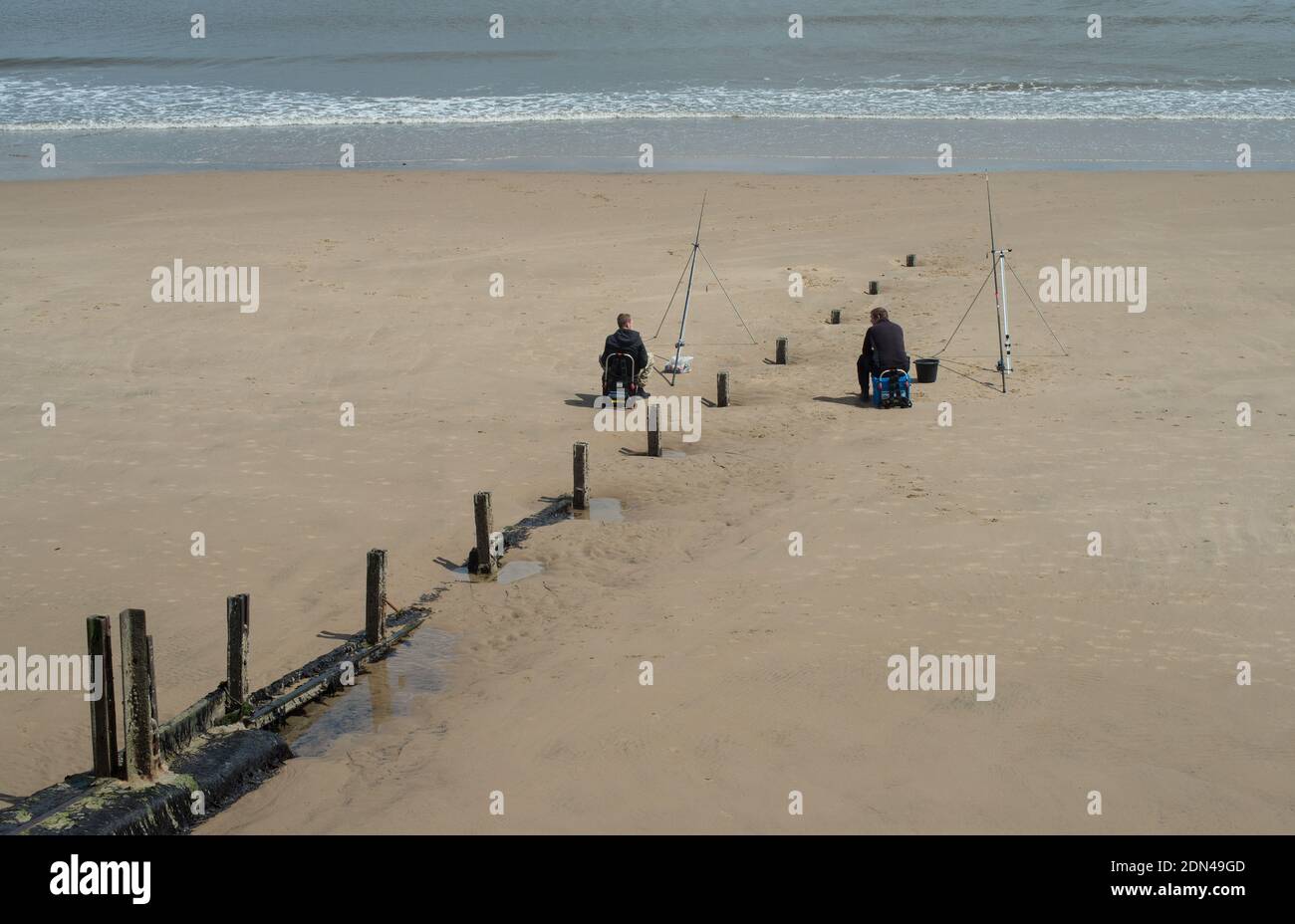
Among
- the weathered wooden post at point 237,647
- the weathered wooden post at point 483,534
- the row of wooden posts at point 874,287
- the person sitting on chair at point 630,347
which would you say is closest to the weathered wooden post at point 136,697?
the weathered wooden post at point 237,647

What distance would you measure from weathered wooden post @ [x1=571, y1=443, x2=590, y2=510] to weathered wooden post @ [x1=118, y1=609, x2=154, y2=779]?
538 cm

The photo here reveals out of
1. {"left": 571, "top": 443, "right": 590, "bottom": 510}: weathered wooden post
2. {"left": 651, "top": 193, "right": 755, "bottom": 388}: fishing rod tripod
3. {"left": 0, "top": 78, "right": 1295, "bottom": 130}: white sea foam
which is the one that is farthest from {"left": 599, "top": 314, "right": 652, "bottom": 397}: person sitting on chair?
{"left": 0, "top": 78, "right": 1295, "bottom": 130}: white sea foam

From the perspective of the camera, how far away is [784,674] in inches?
376

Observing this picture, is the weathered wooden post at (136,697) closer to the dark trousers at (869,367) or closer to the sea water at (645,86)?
the dark trousers at (869,367)

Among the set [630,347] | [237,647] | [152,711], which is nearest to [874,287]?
[630,347]

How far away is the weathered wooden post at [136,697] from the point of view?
24.9 ft

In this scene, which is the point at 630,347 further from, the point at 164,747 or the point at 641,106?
the point at 641,106

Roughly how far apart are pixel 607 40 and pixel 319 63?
10.4 metres

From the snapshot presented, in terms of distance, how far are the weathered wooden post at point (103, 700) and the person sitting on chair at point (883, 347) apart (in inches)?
391

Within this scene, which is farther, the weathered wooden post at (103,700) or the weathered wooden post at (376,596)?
the weathered wooden post at (376,596)

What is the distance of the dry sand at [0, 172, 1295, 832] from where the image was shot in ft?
27.6

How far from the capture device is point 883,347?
1536 centimetres

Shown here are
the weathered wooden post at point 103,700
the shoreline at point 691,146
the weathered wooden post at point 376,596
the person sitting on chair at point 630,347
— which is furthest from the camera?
the shoreline at point 691,146

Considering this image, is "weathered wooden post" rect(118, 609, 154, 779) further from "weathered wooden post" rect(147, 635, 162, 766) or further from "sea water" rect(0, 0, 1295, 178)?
"sea water" rect(0, 0, 1295, 178)
